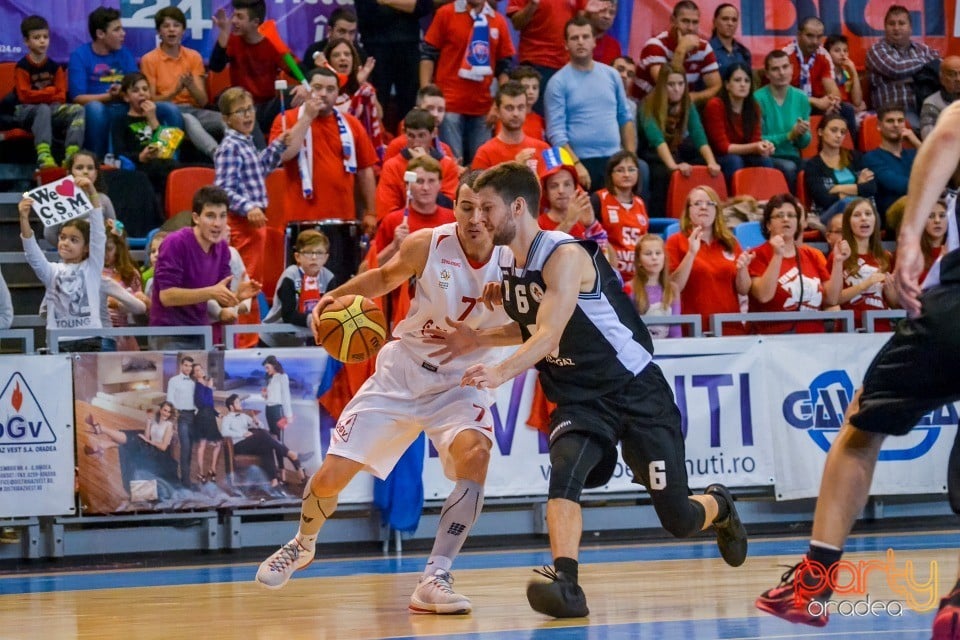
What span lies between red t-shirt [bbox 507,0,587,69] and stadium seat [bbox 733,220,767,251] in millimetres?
2634

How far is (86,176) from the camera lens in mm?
10523

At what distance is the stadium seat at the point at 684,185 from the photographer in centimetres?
1309

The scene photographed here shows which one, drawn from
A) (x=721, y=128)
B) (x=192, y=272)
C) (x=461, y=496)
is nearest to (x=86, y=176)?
(x=192, y=272)

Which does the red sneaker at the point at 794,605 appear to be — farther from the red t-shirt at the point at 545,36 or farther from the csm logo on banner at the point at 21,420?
the red t-shirt at the point at 545,36

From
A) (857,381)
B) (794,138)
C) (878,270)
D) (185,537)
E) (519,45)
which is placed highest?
(519,45)

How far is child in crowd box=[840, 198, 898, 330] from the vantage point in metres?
11.2

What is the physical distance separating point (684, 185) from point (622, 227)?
2.15m

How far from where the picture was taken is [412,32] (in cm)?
1337

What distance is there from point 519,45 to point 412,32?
106 cm

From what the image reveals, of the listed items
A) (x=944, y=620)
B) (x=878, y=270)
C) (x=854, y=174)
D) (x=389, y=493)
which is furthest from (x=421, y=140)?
(x=944, y=620)

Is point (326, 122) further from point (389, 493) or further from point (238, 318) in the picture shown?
point (389, 493)

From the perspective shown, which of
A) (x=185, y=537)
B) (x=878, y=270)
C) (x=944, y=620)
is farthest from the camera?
(x=878, y=270)

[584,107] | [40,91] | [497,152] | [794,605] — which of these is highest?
[40,91]

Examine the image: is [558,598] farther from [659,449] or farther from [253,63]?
[253,63]
